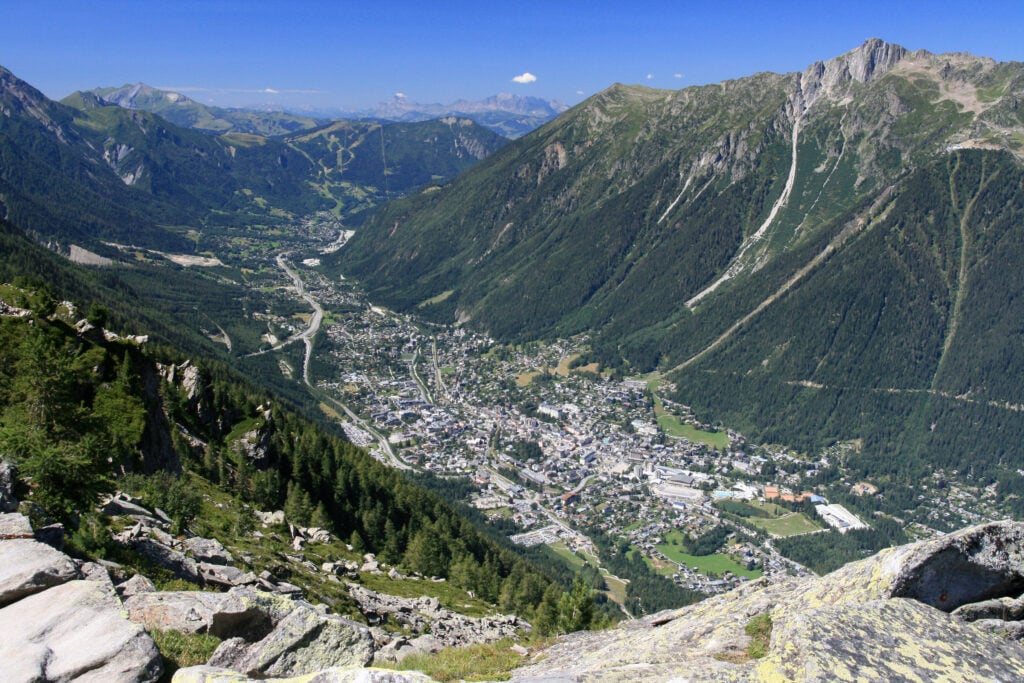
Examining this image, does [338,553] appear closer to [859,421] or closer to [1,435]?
[1,435]

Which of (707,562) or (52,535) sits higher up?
(52,535)

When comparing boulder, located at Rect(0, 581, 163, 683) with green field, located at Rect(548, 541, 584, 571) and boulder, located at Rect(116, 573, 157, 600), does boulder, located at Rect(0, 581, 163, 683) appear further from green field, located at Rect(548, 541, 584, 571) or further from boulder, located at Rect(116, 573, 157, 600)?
green field, located at Rect(548, 541, 584, 571)

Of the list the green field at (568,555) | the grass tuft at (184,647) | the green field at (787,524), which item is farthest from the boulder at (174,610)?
the green field at (787,524)

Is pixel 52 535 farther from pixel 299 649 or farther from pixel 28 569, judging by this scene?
pixel 299 649

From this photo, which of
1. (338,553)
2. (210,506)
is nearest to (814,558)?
(338,553)

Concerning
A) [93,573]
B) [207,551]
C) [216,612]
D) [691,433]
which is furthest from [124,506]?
[691,433]

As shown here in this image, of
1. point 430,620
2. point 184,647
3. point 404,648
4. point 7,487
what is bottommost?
point 430,620

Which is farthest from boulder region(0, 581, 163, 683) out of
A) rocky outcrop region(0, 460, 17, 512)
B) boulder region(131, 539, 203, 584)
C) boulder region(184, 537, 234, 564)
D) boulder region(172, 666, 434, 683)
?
boulder region(184, 537, 234, 564)
